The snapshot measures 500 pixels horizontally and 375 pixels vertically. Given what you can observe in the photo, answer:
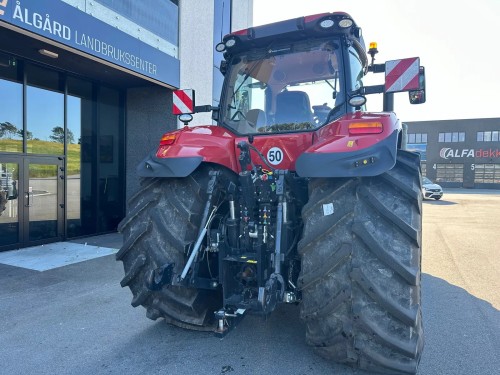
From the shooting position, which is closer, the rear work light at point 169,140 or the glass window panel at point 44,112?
the rear work light at point 169,140

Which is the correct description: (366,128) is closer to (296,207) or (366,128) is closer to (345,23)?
(296,207)

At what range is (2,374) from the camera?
2783 millimetres

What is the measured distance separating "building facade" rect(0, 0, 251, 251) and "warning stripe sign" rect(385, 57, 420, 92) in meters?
5.11

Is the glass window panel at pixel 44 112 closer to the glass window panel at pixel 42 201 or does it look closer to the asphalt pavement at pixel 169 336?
the glass window panel at pixel 42 201

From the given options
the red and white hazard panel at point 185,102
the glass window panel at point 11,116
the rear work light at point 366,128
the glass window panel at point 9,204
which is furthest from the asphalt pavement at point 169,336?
the glass window panel at point 11,116

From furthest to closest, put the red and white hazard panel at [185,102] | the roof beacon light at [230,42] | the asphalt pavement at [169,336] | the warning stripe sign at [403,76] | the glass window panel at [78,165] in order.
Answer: the glass window panel at [78,165]
the red and white hazard panel at [185,102]
the roof beacon light at [230,42]
the warning stripe sign at [403,76]
the asphalt pavement at [169,336]

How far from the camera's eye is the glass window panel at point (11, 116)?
7.19 meters

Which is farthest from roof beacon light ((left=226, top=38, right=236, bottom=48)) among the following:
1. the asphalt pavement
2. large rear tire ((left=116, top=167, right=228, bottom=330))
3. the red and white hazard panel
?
the asphalt pavement

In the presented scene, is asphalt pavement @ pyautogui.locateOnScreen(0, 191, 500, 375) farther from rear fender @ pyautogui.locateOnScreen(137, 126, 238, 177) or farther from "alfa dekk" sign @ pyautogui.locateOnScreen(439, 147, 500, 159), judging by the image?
"alfa dekk" sign @ pyautogui.locateOnScreen(439, 147, 500, 159)

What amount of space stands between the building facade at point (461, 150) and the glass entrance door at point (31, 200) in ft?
127

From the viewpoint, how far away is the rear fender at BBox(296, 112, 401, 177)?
2.36m

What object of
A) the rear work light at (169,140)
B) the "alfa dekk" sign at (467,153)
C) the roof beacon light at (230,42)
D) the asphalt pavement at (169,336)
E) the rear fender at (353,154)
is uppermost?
the "alfa dekk" sign at (467,153)

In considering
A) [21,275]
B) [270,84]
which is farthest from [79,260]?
[270,84]

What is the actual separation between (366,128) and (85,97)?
8.06 m
